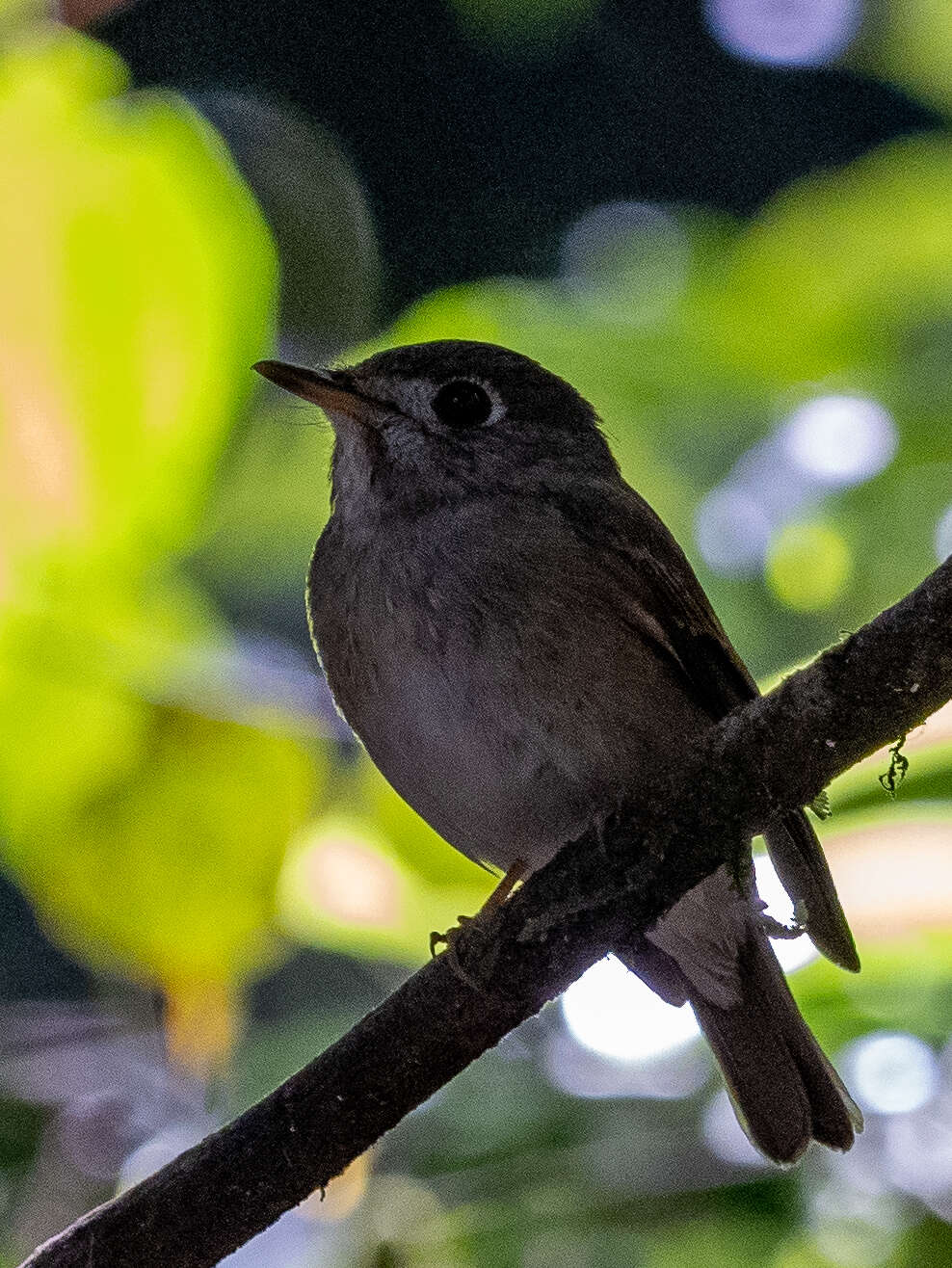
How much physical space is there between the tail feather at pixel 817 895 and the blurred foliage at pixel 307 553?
8 cm

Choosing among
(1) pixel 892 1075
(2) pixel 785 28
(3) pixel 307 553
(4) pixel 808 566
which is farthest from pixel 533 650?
(2) pixel 785 28

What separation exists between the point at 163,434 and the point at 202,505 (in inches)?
7.3

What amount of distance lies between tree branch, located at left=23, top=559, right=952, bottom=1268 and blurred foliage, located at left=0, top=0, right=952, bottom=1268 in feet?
2.16

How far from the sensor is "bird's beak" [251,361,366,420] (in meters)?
3.24

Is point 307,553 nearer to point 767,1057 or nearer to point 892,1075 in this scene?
point 767,1057

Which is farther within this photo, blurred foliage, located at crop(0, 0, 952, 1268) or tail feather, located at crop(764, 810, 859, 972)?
blurred foliage, located at crop(0, 0, 952, 1268)

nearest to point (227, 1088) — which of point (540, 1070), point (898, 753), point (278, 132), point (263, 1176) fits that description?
point (540, 1070)

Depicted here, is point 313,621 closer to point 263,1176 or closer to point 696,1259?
point 263,1176

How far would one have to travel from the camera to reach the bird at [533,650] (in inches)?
115

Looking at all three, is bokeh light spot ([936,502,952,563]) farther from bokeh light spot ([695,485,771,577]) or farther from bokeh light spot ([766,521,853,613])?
bokeh light spot ([695,485,771,577])

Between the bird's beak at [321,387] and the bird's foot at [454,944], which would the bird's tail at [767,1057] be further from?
the bird's beak at [321,387]

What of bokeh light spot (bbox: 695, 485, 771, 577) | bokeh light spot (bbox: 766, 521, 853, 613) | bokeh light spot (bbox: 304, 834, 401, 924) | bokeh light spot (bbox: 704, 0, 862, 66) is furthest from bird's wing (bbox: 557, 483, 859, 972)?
bokeh light spot (bbox: 704, 0, 862, 66)

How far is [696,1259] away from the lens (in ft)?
12.6

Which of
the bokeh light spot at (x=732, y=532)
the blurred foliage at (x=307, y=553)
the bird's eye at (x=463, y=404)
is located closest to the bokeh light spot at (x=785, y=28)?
the blurred foliage at (x=307, y=553)
